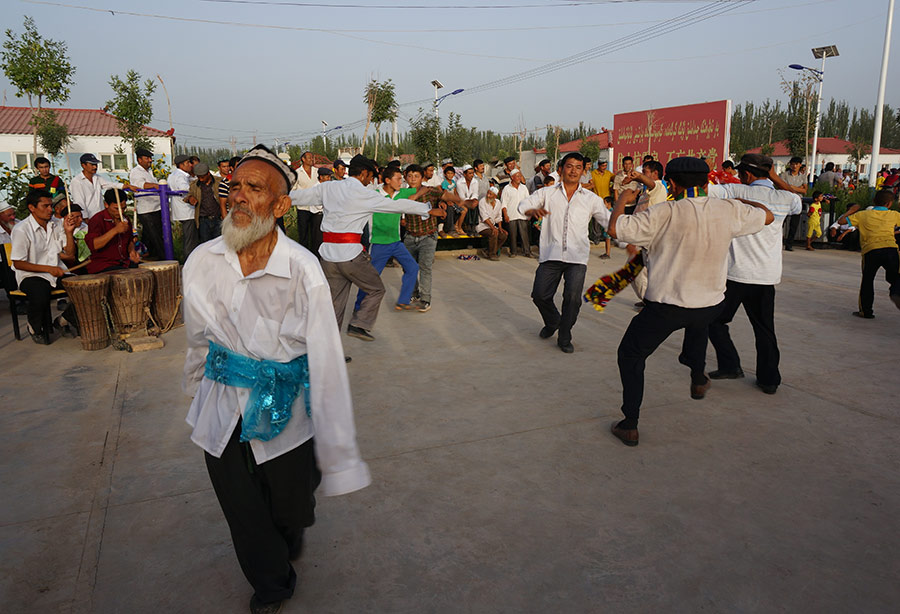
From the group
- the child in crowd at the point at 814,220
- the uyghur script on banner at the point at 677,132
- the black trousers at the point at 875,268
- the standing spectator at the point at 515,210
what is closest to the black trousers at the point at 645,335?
the black trousers at the point at 875,268

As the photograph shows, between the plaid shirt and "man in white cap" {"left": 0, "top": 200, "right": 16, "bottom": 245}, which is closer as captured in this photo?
"man in white cap" {"left": 0, "top": 200, "right": 16, "bottom": 245}

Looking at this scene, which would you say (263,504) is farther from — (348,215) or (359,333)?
(359,333)

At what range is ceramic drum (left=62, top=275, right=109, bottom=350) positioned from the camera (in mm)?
6180

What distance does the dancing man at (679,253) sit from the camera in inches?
150

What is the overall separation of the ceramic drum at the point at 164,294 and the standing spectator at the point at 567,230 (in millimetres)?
4076

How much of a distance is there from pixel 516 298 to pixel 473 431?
15.5 feet

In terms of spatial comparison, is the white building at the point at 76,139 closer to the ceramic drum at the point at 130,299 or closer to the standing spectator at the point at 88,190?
the standing spectator at the point at 88,190

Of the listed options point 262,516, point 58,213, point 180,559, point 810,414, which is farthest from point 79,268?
point 810,414

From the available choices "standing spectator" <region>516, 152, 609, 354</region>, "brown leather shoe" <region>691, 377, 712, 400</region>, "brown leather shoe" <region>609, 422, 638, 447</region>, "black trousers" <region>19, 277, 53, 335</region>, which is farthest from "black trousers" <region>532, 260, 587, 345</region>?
"black trousers" <region>19, 277, 53, 335</region>

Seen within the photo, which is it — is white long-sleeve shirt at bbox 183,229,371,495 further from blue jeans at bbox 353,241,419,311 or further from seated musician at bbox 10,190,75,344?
seated musician at bbox 10,190,75,344

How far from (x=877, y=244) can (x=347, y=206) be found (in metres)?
6.11

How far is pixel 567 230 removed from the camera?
19.9 feet

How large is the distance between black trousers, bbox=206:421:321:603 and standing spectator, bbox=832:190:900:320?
7.20 meters

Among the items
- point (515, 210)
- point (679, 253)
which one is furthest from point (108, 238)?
point (515, 210)
